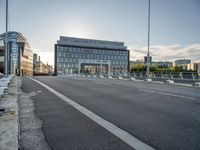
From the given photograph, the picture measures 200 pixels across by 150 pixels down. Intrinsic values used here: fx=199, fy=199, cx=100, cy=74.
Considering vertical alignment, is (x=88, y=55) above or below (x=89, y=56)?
above

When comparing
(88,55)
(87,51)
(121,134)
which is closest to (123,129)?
(121,134)

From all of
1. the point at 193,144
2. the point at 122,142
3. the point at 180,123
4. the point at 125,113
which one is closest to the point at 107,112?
the point at 125,113

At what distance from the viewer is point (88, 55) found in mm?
141250

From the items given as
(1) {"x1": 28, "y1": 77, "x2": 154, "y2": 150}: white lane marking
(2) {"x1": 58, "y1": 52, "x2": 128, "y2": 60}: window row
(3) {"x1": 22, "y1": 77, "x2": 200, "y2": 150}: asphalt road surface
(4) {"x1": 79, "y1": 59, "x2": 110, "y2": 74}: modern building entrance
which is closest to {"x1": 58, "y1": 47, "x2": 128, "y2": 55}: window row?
(2) {"x1": 58, "y1": 52, "x2": 128, "y2": 60}: window row

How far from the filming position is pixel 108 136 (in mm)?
3959

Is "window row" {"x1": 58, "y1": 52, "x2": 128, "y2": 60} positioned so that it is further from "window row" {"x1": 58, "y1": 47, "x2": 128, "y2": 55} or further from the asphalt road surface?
the asphalt road surface

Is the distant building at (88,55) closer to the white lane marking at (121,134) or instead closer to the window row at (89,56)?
the window row at (89,56)

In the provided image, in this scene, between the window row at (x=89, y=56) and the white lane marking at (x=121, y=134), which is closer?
the white lane marking at (x=121, y=134)

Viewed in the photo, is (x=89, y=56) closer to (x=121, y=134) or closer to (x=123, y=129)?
(x=123, y=129)

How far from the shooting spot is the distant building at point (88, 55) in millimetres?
128375

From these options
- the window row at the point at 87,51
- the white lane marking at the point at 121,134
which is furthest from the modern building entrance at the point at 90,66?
the white lane marking at the point at 121,134

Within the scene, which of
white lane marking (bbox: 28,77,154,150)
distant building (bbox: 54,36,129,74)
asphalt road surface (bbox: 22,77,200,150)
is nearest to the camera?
white lane marking (bbox: 28,77,154,150)

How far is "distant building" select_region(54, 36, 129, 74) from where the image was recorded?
12838 cm

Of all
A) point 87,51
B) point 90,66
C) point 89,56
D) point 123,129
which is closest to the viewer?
point 123,129
